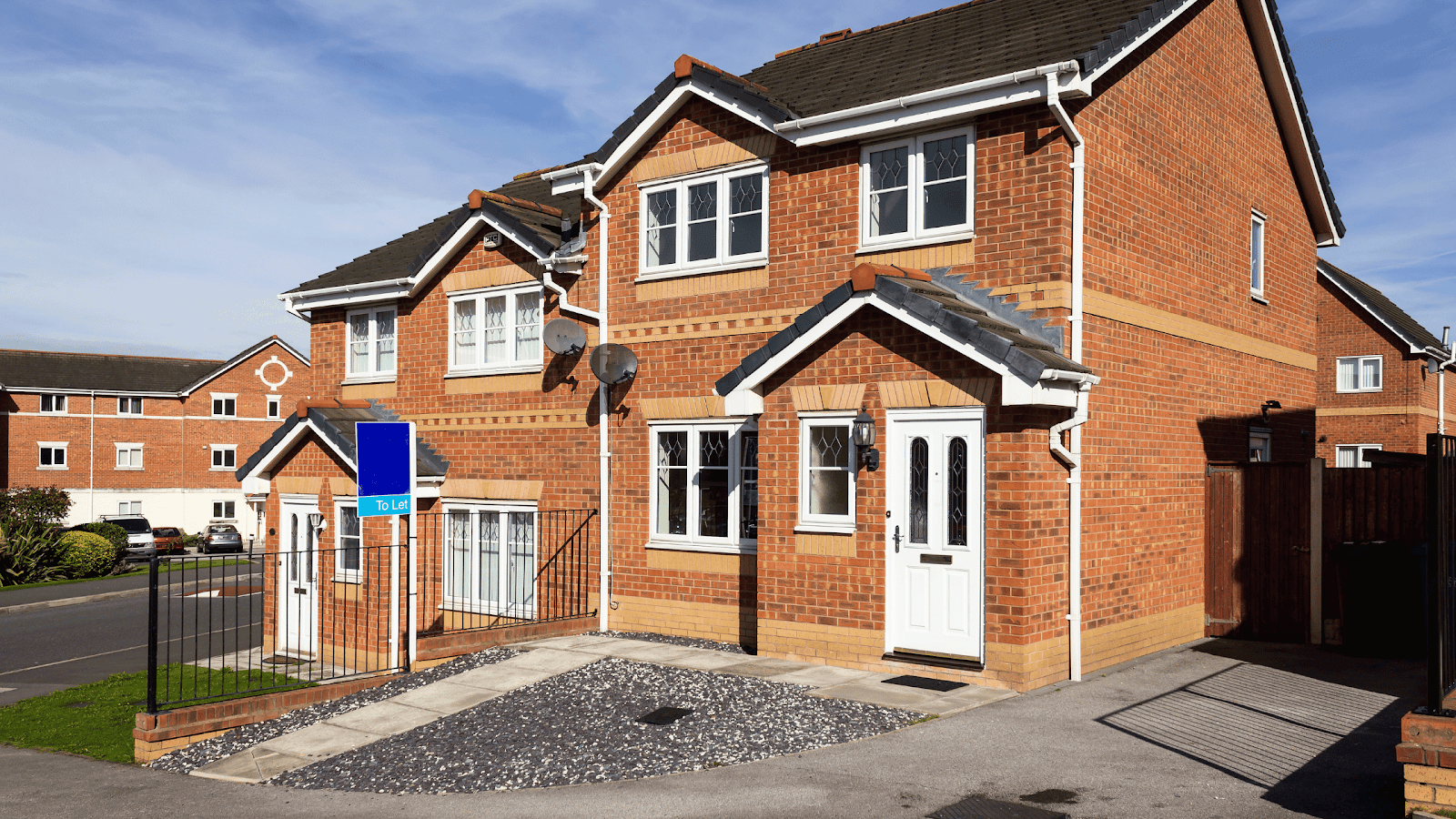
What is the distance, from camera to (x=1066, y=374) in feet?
30.6

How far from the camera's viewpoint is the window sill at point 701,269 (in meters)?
12.6

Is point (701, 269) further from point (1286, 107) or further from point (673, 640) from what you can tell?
point (1286, 107)

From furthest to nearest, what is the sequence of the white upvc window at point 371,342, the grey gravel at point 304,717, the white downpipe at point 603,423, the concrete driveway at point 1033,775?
the white upvc window at point 371,342 < the white downpipe at point 603,423 < the grey gravel at point 304,717 < the concrete driveway at point 1033,775

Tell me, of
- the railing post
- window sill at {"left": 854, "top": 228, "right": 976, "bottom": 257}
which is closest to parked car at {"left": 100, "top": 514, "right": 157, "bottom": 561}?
the railing post

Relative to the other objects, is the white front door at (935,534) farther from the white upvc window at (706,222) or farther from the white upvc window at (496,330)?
the white upvc window at (496,330)

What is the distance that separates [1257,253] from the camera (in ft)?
47.9

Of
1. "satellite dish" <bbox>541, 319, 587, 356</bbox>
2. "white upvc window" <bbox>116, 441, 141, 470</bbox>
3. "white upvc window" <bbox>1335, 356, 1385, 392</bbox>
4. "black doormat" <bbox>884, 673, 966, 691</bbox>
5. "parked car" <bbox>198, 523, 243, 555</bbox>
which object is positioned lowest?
"parked car" <bbox>198, 523, 243, 555</bbox>

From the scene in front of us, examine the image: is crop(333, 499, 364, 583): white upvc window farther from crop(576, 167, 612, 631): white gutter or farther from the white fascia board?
the white fascia board

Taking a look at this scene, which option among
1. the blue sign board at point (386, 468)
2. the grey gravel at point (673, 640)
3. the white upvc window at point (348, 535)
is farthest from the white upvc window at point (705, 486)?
the white upvc window at point (348, 535)

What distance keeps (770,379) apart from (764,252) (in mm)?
1882

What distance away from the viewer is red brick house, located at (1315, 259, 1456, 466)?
101ft

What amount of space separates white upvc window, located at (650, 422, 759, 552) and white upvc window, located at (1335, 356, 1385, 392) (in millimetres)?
26551

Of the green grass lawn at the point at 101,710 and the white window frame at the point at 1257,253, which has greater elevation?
the white window frame at the point at 1257,253

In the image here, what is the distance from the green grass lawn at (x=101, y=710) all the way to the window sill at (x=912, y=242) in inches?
289
